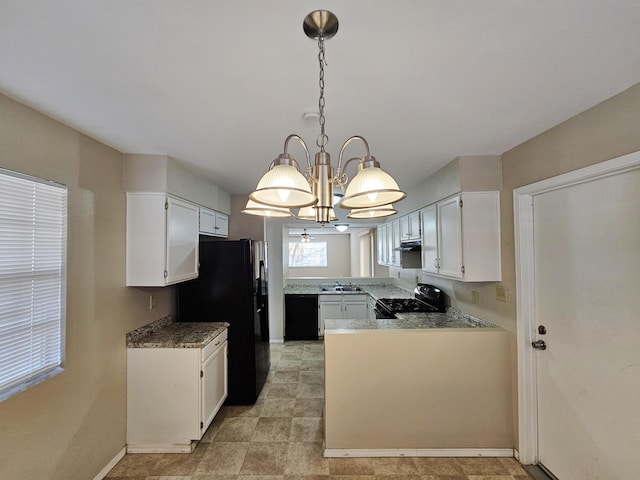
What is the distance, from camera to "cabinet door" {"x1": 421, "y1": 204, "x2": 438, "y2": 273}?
2.84 meters

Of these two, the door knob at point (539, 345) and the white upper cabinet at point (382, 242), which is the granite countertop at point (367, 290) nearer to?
the white upper cabinet at point (382, 242)

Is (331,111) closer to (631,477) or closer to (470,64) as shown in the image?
(470,64)

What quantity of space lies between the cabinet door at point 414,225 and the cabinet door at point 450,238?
531mm

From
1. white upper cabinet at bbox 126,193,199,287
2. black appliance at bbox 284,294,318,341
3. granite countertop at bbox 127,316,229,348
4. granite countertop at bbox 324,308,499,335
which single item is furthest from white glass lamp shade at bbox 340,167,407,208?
black appliance at bbox 284,294,318,341

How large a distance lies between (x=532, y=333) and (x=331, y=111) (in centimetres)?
213

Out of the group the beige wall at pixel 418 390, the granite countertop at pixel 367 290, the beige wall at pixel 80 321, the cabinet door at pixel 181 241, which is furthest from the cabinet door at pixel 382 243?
the beige wall at pixel 80 321

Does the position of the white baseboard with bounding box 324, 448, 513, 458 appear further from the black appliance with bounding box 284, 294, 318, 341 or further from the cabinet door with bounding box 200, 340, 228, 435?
the black appliance with bounding box 284, 294, 318, 341

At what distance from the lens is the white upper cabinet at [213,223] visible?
312 cm

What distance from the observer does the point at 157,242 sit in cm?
235

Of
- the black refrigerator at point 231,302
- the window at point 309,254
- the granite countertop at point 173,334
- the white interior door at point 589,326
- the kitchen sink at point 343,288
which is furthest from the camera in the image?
the window at point 309,254

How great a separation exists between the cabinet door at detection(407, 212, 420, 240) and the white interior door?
4.19 ft

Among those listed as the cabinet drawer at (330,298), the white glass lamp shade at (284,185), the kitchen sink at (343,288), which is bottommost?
the cabinet drawer at (330,298)

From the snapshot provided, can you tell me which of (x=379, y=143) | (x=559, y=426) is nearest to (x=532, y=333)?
(x=559, y=426)

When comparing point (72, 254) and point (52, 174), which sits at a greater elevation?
point (52, 174)
